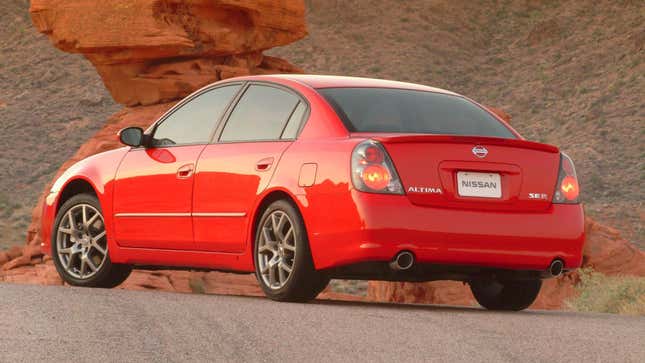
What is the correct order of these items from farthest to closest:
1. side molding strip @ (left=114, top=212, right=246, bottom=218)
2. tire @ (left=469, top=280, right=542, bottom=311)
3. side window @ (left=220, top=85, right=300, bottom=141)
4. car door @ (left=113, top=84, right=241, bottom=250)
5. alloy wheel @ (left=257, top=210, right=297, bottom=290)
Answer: car door @ (left=113, top=84, right=241, bottom=250) → tire @ (left=469, top=280, right=542, bottom=311) → side window @ (left=220, top=85, right=300, bottom=141) → side molding strip @ (left=114, top=212, right=246, bottom=218) → alloy wheel @ (left=257, top=210, right=297, bottom=290)

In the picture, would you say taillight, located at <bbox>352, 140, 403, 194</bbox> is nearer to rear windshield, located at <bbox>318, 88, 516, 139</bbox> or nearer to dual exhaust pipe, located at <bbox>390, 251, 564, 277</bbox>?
dual exhaust pipe, located at <bbox>390, 251, 564, 277</bbox>

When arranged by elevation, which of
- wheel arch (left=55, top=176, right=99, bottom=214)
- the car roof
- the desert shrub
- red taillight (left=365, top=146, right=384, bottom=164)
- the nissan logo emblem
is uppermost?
the car roof

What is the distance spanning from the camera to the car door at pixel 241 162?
27.3ft

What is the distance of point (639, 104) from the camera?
41.6 metres

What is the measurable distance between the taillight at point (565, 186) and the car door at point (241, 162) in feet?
5.61

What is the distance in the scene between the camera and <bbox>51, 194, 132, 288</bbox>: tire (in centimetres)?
976

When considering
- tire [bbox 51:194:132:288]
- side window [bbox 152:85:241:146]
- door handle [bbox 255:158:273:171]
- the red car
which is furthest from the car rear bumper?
tire [bbox 51:194:132:288]

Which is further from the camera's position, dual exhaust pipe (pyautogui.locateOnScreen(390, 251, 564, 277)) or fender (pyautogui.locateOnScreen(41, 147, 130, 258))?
fender (pyautogui.locateOnScreen(41, 147, 130, 258))

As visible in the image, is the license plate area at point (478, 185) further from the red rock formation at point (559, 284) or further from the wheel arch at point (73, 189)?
the red rock formation at point (559, 284)

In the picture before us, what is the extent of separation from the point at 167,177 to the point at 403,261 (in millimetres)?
2284

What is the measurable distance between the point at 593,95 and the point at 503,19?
12.1 metres

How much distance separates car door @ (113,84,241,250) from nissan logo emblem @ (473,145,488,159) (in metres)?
2.14

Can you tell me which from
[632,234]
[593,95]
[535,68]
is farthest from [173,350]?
[535,68]

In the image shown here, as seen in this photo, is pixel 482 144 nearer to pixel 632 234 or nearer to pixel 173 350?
pixel 173 350
